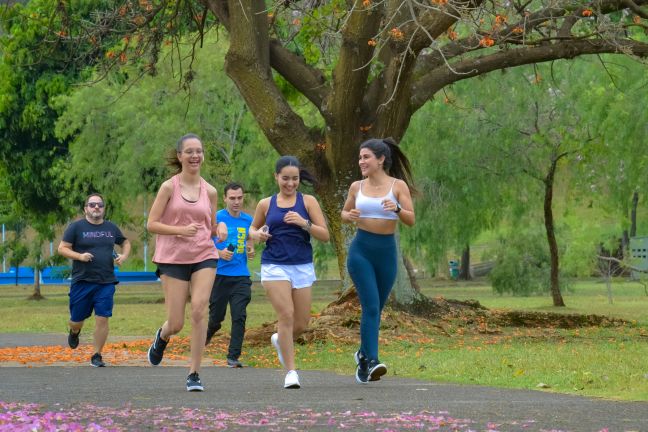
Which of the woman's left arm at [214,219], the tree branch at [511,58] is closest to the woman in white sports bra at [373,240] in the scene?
the woman's left arm at [214,219]

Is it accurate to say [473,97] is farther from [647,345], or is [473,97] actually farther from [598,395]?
[598,395]

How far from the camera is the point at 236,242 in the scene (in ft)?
47.1

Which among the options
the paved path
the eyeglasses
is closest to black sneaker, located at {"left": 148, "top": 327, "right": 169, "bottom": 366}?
the paved path

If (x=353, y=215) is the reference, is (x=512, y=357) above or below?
below

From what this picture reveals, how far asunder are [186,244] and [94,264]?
13.3 feet

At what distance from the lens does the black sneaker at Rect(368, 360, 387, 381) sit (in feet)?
36.6

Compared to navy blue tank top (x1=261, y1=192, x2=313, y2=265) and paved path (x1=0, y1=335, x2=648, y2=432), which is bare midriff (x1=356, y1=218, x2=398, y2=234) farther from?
paved path (x1=0, y1=335, x2=648, y2=432)

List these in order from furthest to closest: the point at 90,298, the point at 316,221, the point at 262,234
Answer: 1. the point at 90,298
2. the point at 316,221
3. the point at 262,234

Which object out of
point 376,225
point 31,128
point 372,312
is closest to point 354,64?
point 376,225

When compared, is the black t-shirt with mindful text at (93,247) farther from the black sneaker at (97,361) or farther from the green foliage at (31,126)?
the green foliage at (31,126)

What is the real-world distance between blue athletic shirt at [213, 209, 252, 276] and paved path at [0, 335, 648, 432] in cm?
175

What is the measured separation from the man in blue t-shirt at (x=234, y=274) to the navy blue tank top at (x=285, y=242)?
3.11 m

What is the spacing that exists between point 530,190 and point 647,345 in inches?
668

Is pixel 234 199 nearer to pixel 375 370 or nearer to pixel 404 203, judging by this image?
pixel 404 203
